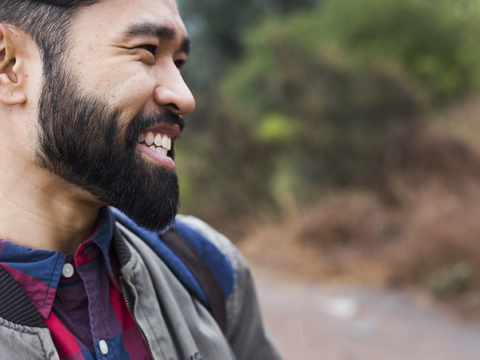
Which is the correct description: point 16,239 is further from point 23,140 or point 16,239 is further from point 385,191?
point 385,191

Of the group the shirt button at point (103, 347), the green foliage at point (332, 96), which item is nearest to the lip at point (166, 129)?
the shirt button at point (103, 347)

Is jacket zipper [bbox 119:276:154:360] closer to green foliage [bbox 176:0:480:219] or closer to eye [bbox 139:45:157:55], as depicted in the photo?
eye [bbox 139:45:157:55]

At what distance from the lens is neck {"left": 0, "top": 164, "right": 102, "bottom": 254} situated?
1426mm

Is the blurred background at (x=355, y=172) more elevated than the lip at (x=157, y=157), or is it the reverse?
the lip at (x=157, y=157)

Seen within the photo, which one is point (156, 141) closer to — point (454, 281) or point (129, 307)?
point (129, 307)

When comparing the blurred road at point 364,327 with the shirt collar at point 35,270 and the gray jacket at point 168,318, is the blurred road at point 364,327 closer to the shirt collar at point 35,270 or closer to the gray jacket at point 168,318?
the gray jacket at point 168,318

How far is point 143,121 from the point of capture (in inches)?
59.0

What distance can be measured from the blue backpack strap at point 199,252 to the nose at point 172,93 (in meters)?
0.44

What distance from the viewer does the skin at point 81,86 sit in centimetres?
143

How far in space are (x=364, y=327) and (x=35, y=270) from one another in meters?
5.10

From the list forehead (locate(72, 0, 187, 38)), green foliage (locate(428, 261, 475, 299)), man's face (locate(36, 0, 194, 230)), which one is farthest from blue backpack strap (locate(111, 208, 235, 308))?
green foliage (locate(428, 261, 475, 299))

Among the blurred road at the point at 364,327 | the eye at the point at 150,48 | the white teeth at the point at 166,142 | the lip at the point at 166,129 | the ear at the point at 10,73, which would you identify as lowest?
the blurred road at the point at 364,327

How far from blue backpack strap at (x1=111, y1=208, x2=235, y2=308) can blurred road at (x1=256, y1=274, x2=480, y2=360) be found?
3.93m

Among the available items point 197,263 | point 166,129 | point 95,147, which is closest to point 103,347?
point 197,263
